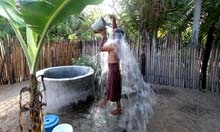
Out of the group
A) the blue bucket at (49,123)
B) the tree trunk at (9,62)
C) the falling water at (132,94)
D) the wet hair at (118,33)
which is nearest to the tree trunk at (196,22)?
the falling water at (132,94)

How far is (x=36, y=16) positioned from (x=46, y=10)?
0.10 meters

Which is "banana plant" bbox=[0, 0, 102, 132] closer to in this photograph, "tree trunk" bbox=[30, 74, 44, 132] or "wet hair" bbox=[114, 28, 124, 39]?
"tree trunk" bbox=[30, 74, 44, 132]

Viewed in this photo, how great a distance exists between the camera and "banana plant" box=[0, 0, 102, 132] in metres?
2.11

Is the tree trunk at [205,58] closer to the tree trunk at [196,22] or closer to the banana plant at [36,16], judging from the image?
the tree trunk at [196,22]

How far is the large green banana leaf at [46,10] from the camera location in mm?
2076

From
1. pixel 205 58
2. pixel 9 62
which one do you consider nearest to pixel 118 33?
pixel 205 58

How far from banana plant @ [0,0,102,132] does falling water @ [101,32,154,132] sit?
7.34 feet

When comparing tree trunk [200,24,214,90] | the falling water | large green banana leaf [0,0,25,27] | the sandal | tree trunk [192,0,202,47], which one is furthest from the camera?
tree trunk [192,0,202,47]

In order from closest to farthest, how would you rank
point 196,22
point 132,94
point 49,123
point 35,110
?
1. point 35,110
2. point 49,123
3. point 132,94
4. point 196,22

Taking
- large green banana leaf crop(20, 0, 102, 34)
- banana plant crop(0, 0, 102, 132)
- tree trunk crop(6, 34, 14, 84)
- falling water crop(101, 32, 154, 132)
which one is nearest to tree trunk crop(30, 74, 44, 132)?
banana plant crop(0, 0, 102, 132)

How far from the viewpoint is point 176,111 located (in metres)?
5.15

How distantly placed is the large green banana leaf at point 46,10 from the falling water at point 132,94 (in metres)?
2.59

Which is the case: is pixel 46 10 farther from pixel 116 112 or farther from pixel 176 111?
pixel 176 111

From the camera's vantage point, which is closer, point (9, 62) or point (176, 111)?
point (176, 111)
